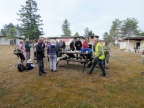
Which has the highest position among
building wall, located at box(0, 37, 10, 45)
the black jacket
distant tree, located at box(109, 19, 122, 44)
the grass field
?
distant tree, located at box(109, 19, 122, 44)

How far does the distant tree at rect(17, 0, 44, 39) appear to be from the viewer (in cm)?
3319

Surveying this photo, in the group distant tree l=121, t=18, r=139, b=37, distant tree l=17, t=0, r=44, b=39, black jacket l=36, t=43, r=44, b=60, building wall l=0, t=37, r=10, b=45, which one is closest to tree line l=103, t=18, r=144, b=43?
distant tree l=121, t=18, r=139, b=37

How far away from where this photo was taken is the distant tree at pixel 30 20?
33.2m

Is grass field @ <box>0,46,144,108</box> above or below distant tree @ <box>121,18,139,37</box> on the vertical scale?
below

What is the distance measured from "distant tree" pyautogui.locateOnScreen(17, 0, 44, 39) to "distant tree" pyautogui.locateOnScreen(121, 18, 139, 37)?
36.6 metres

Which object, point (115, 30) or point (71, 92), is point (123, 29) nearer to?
point (115, 30)

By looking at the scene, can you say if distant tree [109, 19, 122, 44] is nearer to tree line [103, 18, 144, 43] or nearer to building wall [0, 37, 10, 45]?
tree line [103, 18, 144, 43]

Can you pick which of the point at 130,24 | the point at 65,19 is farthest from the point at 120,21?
the point at 65,19

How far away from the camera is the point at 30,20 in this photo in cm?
3397

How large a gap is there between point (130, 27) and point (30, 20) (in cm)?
4105

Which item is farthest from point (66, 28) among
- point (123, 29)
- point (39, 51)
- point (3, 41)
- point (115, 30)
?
point (39, 51)

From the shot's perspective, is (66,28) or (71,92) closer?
(71,92)

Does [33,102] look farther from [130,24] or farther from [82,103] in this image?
[130,24]

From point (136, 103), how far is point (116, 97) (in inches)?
21.6
